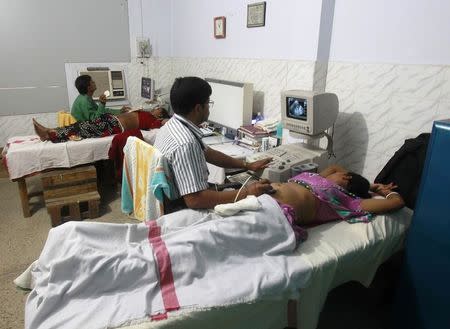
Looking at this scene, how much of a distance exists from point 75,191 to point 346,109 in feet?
7.83

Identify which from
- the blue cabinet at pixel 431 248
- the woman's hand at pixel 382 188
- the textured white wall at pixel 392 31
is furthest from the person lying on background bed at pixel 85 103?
the blue cabinet at pixel 431 248

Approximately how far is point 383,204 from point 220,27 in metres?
2.37

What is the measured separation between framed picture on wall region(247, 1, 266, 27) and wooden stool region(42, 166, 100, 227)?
1.96 metres

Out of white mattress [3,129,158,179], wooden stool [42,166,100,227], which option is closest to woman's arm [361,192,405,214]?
wooden stool [42,166,100,227]

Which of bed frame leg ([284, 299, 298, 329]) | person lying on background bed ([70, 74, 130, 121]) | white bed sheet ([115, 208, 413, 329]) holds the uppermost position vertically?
person lying on background bed ([70, 74, 130, 121])

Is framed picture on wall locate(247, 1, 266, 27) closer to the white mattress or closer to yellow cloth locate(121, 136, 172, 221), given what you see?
yellow cloth locate(121, 136, 172, 221)

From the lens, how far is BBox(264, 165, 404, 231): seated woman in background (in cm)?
165

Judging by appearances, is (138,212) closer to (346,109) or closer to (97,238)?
(97,238)

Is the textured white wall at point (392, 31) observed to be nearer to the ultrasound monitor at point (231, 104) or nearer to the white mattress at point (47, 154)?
the ultrasound monitor at point (231, 104)

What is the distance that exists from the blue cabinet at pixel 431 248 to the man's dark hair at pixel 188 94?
106cm

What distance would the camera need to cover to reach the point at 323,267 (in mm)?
1372

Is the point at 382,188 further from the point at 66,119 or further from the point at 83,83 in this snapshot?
the point at 66,119

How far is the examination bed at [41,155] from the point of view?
2.71m

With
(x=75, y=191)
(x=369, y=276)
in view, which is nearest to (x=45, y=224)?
(x=75, y=191)
